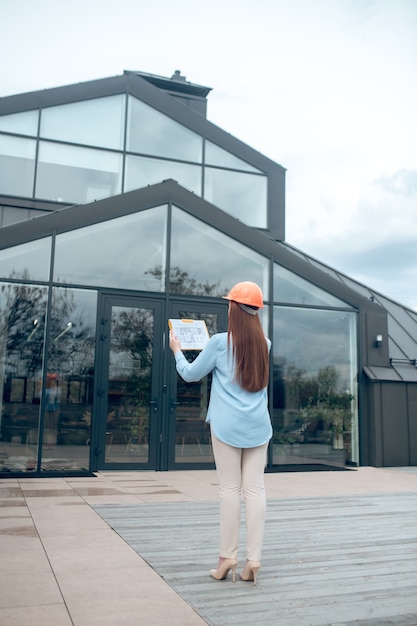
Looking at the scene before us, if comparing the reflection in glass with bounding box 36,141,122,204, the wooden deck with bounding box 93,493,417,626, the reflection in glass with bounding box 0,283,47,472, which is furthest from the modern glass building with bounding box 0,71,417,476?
the reflection in glass with bounding box 36,141,122,204

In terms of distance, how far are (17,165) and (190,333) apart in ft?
37.4

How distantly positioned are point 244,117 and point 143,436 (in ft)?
48.7

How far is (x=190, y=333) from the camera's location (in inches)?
170

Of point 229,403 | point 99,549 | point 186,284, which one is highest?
point 186,284

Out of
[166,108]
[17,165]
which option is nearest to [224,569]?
[17,165]

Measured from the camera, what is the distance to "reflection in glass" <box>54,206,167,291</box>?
Answer: 30.8ft

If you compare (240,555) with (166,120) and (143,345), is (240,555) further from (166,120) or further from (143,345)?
(166,120)

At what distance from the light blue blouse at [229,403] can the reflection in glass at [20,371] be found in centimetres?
547

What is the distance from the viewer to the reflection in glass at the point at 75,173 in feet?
47.0

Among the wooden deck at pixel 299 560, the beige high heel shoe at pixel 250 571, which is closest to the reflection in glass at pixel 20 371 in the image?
the wooden deck at pixel 299 560

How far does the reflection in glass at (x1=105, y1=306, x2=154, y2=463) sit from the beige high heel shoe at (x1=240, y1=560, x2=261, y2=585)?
582cm

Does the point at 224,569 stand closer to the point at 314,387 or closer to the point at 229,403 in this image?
the point at 229,403

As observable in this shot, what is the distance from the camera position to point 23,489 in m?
7.58

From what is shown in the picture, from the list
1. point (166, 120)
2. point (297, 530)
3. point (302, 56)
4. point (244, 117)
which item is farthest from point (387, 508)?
point (244, 117)
